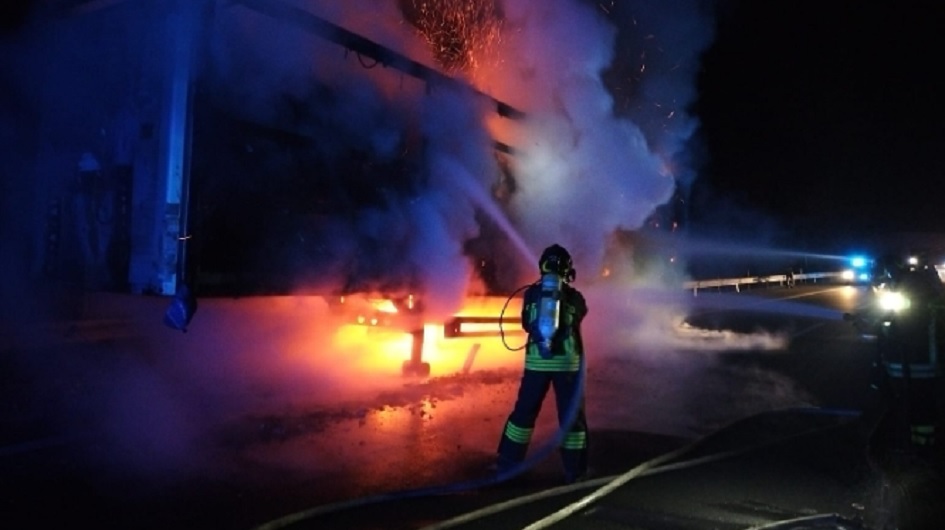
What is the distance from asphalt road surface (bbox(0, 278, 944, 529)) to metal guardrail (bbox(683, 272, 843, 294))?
37.4 feet

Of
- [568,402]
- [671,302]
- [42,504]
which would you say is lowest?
[42,504]

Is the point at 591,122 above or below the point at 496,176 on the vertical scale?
above

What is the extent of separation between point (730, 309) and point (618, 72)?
36.2 ft

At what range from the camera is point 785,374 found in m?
9.55

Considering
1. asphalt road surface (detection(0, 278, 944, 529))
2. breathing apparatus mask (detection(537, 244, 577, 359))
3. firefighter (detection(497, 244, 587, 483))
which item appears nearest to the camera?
asphalt road surface (detection(0, 278, 944, 529))

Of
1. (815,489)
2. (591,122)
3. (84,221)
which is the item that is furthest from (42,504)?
(591,122)

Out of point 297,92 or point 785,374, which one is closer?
point 297,92

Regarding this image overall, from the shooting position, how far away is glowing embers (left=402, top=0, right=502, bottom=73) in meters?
7.68

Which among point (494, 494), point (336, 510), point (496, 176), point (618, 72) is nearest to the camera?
point (336, 510)

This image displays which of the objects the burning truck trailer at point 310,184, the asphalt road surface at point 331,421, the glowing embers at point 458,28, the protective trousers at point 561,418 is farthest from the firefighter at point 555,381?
the glowing embers at point 458,28

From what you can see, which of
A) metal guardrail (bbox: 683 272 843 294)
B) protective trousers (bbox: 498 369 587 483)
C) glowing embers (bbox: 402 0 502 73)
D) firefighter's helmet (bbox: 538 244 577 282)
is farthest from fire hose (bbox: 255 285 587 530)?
metal guardrail (bbox: 683 272 843 294)

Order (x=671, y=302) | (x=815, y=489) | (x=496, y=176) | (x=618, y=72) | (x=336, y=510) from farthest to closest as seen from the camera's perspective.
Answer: (x=671, y=302) → (x=618, y=72) → (x=496, y=176) → (x=815, y=489) → (x=336, y=510)

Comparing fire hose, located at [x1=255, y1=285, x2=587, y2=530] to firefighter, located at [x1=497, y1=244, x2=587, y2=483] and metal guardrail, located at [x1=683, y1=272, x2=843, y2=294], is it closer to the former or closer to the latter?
firefighter, located at [x1=497, y1=244, x2=587, y2=483]

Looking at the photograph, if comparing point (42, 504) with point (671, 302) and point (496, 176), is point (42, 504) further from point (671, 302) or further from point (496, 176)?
point (671, 302)
